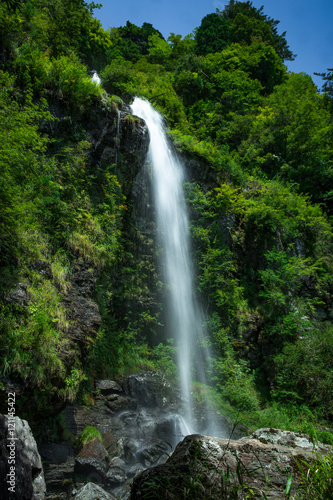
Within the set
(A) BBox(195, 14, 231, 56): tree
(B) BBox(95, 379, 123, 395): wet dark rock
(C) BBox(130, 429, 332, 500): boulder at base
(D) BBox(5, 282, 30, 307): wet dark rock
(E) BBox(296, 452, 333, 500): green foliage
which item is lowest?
(B) BBox(95, 379, 123, 395): wet dark rock

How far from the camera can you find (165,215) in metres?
11.7

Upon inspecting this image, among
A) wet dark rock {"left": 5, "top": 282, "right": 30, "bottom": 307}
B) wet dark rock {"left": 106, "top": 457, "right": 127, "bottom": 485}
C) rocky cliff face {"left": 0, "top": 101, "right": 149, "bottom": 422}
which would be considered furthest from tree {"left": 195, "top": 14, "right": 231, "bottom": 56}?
wet dark rock {"left": 106, "top": 457, "right": 127, "bottom": 485}

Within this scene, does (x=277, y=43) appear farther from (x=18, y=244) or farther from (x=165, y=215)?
(x=18, y=244)

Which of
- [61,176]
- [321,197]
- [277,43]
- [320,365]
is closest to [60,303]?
[61,176]

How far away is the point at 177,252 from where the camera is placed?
11.6 metres

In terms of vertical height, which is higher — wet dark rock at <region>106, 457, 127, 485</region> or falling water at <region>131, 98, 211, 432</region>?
falling water at <region>131, 98, 211, 432</region>

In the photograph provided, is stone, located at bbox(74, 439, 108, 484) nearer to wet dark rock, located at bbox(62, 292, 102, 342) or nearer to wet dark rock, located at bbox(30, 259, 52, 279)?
wet dark rock, located at bbox(62, 292, 102, 342)

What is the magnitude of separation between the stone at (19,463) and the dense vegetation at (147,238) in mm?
843

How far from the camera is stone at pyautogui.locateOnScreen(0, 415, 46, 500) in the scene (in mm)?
3016

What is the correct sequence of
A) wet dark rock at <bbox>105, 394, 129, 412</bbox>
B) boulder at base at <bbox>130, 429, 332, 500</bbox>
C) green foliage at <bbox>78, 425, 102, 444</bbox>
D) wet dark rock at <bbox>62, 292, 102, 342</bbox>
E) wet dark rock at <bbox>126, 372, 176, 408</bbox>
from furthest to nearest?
wet dark rock at <bbox>126, 372, 176, 408</bbox> → wet dark rock at <bbox>105, 394, 129, 412</bbox> → wet dark rock at <bbox>62, 292, 102, 342</bbox> → green foliage at <bbox>78, 425, 102, 444</bbox> → boulder at base at <bbox>130, 429, 332, 500</bbox>

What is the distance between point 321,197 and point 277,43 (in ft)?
63.0

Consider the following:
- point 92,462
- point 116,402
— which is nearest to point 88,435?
point 92,462

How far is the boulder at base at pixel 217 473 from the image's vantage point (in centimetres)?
173

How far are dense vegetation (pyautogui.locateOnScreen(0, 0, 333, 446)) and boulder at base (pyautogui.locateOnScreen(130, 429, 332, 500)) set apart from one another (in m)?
3.18
